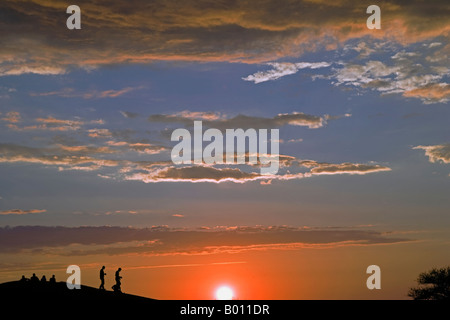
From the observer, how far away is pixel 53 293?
5131cm

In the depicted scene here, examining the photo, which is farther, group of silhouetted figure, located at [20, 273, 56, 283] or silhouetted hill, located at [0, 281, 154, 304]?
group of silhouetted figure, located at [20, 273, 56, 283]

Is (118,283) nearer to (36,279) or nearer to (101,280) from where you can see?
(101,280)

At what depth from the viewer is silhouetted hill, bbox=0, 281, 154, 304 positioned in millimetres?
49572

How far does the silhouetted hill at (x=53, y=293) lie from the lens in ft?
163

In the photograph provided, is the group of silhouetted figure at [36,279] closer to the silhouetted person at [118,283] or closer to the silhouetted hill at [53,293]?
the silhouetted hill at [53,293]

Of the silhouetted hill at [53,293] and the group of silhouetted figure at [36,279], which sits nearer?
the silhouetted hill at [53,293]

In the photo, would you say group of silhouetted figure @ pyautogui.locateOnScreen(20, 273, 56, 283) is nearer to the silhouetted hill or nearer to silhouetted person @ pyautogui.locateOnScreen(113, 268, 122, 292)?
the silhouetted hill

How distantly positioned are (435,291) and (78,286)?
4733 cm
